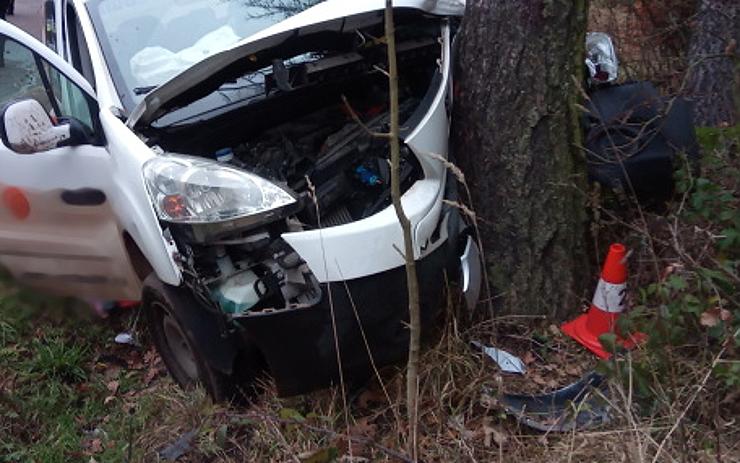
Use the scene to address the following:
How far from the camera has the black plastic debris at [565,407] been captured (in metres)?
2.79

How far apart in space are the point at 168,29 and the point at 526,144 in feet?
5.91

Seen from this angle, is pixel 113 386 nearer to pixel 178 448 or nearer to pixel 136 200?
pixel 178 448

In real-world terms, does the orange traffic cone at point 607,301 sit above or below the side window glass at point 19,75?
below

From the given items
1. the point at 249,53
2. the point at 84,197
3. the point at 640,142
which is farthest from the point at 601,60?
the point at 84,197

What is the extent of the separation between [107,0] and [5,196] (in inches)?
43.4

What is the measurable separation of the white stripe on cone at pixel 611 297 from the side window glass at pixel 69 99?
2202 mm

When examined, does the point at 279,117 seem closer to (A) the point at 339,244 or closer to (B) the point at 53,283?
(A) the point at 339,244

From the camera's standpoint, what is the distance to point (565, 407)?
296 centimetres

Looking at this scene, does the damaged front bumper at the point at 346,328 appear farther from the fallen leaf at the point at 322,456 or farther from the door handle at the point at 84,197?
the door handle at the point at 84,197

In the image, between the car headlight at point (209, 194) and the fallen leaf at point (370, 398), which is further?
the fallen leaf at point (370, 398)

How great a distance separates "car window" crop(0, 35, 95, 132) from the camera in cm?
339

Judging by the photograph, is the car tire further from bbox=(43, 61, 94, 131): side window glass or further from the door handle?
bbox=(43, 61, 94, 131): side window glass

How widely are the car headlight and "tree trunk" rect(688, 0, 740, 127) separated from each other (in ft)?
8.89

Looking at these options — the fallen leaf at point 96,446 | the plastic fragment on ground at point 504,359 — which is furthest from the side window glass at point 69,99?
the plastic fragment on ground at point 504,359
